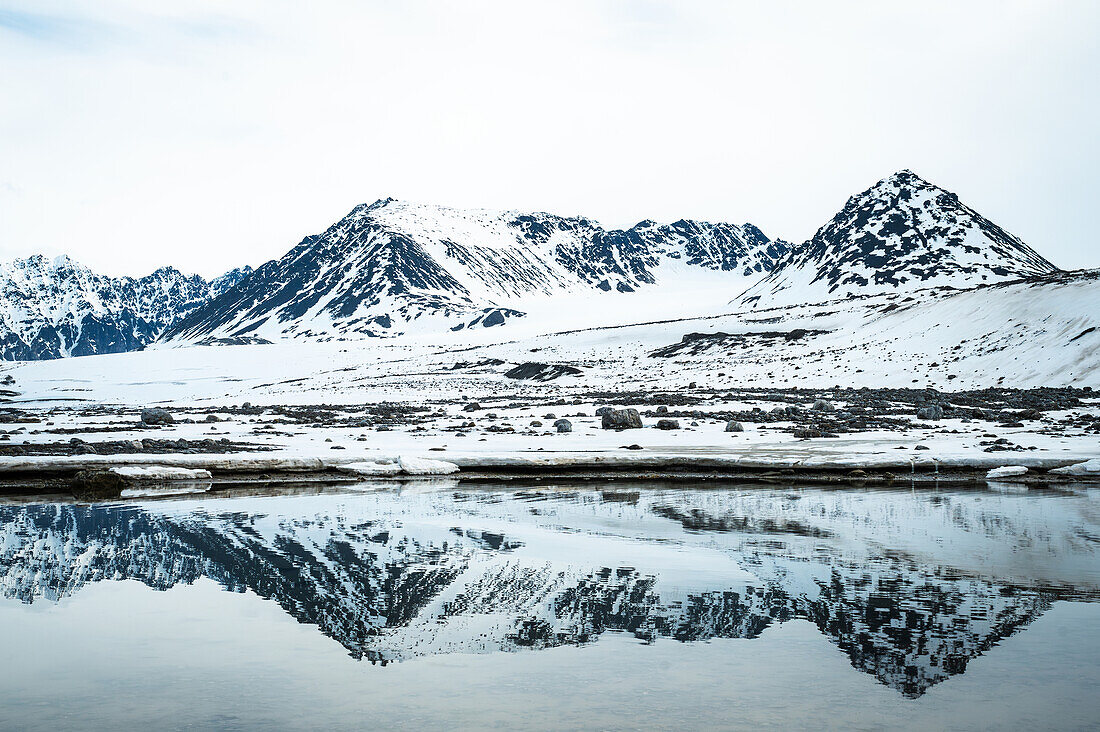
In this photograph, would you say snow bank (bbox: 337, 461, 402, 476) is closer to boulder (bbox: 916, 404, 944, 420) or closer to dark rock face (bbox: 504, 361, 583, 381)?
boulder (bbox: 916, 404, 944, 420)

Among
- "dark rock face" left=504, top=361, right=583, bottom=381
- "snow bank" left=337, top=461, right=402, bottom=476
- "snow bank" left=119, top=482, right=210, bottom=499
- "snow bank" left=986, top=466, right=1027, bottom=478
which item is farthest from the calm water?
"dark rock face" left=504, top=361, right=583, bottom=381

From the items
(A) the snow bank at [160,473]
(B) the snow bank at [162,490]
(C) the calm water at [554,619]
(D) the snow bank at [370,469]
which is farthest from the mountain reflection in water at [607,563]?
(D) the snow bank at [370,469]

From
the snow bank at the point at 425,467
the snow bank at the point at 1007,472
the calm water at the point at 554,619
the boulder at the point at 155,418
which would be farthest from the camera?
the boulder at the point at 155,418

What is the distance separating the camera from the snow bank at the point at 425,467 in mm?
22938

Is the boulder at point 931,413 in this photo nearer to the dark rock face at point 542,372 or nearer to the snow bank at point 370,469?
the snow bank at point 370,469

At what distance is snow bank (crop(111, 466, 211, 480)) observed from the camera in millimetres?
20906

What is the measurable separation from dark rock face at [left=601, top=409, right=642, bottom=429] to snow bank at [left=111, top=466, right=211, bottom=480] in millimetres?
15989

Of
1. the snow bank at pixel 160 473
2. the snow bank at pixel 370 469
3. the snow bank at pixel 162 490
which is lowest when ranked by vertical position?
the snow bank at pixel 162 490

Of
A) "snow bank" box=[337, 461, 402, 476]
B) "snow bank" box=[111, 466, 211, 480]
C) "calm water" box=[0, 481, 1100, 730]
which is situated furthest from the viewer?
"snow bank" box=[337, 461, 402, 476]

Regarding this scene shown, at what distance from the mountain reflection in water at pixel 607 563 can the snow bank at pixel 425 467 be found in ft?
10.3

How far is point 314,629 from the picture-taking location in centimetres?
992

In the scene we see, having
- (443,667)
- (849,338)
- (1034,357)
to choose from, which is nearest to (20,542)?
(443,667)

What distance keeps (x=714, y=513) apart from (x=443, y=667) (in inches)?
385

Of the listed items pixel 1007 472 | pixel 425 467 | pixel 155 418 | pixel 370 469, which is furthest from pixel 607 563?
pixel 155 418
